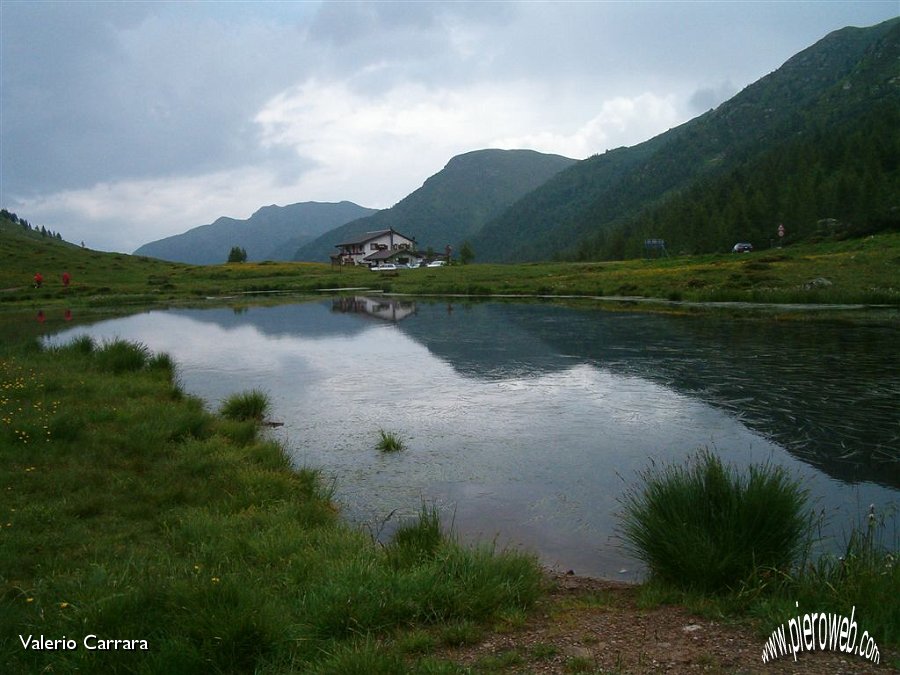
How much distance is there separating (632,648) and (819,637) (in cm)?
122

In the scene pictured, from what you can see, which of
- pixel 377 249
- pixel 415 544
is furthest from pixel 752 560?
pixel 377 249

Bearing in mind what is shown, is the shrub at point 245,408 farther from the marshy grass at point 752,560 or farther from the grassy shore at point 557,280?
the grassy shore at point 557,280

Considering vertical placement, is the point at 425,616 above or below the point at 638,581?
above

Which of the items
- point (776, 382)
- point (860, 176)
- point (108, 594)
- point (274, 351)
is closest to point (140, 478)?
point (108, 594)

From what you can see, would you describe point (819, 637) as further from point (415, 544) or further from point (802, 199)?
point (802, 199)

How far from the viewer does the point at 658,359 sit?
727 inches

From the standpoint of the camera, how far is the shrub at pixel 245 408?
1252 cm

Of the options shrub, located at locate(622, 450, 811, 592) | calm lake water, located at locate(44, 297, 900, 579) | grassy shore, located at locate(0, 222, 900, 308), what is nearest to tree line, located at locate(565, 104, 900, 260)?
grassy shore, located at locate(0, 222, 900, 308)

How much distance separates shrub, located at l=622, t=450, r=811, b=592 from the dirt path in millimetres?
579

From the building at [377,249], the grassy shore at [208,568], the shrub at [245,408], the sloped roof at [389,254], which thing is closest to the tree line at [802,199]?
the sloped roof at [389,254]

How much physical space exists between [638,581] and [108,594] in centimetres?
448

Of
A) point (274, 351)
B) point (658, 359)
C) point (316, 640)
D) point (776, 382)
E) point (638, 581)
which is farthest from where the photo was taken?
point (274, 351)

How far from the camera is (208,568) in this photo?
550 centimetres

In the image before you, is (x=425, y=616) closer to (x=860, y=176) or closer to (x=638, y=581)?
(x=638, y=581)
